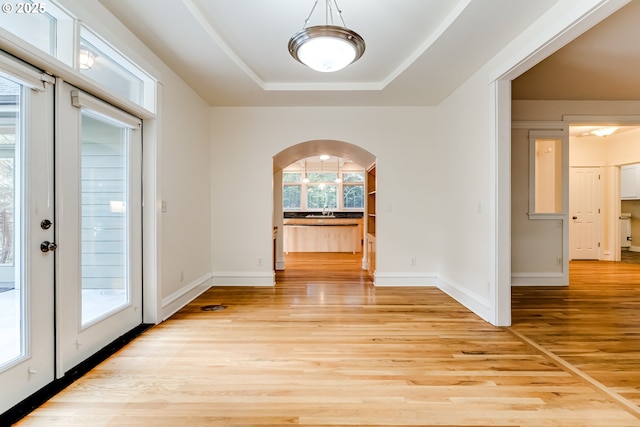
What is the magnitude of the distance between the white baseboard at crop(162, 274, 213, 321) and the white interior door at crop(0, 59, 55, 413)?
1.35 m

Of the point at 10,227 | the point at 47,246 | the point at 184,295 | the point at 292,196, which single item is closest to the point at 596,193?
the point at 292,196

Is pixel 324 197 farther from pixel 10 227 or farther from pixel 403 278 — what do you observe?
pixel 10 227

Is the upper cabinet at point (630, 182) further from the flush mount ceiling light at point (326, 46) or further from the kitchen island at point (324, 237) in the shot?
the flush mount ceiling light at point (326, 46)

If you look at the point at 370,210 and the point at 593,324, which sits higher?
the point at 370,210

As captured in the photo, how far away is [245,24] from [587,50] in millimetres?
3474

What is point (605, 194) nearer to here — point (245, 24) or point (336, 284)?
point (336, 284)

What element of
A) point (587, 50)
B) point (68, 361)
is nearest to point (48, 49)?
point (68, 361)

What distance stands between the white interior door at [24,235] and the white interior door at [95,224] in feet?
0.32

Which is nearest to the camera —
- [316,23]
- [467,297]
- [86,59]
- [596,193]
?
[86,59]

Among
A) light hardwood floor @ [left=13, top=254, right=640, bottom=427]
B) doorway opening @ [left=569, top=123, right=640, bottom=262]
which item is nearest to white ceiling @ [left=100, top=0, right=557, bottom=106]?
light hardwood floor @ [left=13, top=254, right=640, bottom=427]

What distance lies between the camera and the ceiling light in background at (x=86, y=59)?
2.28 meters

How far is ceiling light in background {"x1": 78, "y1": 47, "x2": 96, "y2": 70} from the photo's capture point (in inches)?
89.9

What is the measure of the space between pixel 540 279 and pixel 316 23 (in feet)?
16.1

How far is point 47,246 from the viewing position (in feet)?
6.48
